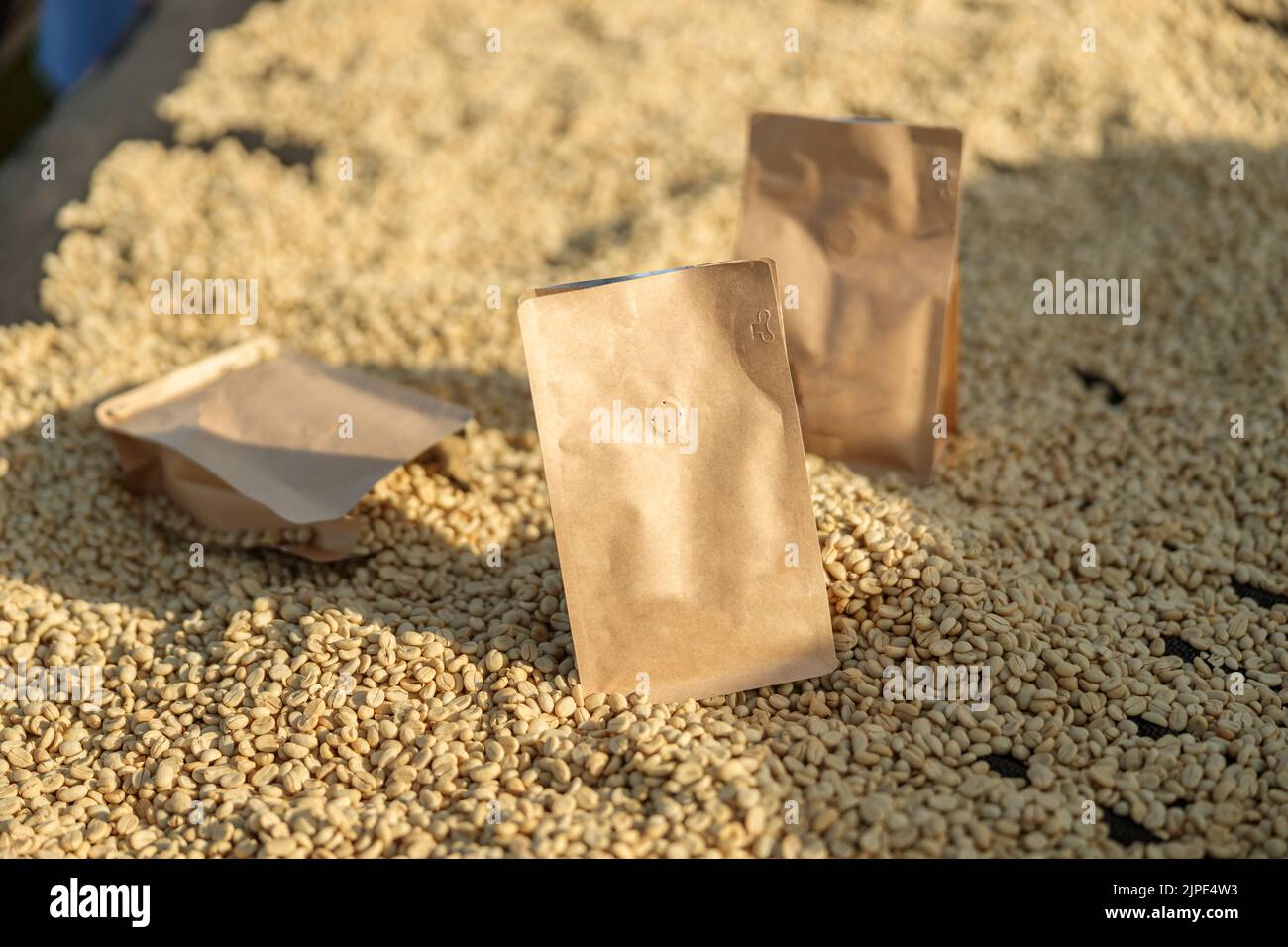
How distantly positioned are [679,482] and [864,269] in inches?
41.6

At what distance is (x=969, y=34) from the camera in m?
5.54

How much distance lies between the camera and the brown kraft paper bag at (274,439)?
2.77 meters

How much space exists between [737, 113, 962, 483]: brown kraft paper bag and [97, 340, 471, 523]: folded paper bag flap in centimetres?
103

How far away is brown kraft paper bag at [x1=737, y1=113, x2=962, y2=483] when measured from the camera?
2789 mm

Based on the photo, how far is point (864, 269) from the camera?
290cm

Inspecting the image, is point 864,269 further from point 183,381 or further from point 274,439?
point 183,381

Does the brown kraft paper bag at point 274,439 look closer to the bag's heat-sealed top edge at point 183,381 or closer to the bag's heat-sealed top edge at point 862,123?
the bag's heat-sealed top edge at point 183,381

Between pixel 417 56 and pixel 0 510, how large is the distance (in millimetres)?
3384

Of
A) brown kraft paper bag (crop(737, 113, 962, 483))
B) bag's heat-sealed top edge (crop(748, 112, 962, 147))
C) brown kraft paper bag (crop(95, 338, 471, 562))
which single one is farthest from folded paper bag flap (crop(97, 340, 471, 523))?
bag's heat-sealed top edge (crop(748, 112, 962, 147))

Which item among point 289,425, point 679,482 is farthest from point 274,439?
point 679,482

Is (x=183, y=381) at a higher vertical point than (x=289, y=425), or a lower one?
higher

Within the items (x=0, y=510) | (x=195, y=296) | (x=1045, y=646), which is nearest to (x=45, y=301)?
(x=195, y=296)

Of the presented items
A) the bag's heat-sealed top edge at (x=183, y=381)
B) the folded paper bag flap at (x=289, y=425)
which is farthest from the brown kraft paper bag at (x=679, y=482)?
the bag's heat-sealed top edge at (x=183, y=381)
